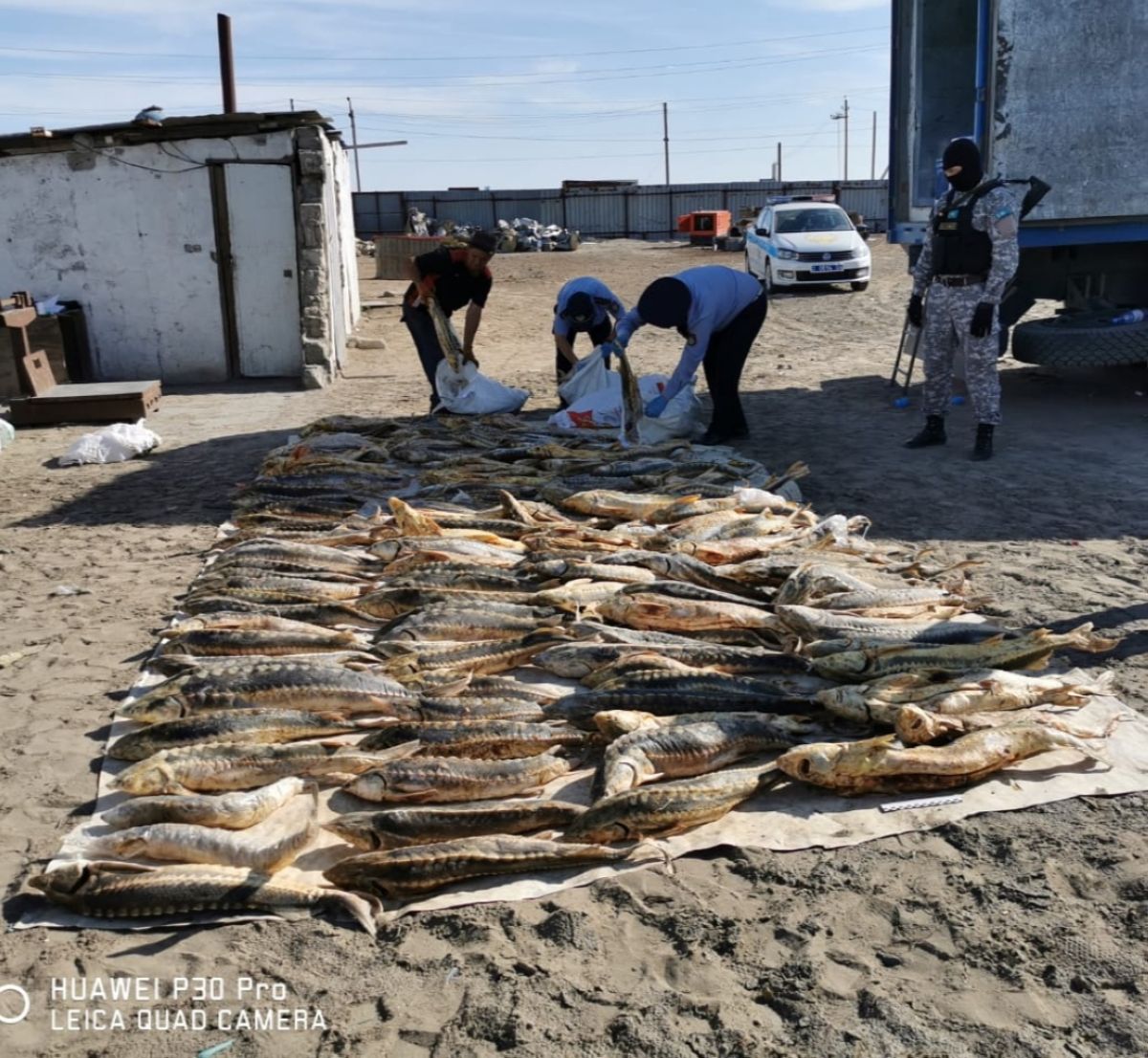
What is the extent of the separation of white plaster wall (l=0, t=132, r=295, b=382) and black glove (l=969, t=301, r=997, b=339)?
8.53 m

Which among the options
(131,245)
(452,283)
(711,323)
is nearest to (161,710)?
(711,323)

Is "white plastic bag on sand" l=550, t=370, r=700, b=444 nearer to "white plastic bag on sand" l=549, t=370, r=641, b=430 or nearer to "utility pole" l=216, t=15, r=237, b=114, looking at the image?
"white plastic bag on sand" l=549, t=370, r=641, b=430

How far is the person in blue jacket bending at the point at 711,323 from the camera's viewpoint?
8883 mm

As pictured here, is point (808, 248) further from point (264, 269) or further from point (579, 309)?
point (579, 309)

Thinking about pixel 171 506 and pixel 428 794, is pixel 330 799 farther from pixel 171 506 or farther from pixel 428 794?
pixel 171 506

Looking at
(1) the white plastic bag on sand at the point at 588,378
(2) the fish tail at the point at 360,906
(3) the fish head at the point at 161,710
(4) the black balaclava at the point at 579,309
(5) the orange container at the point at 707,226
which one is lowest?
(2) the fish tail at the point at 360,906

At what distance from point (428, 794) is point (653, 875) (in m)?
0.87

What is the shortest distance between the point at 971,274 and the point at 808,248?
14030 millimetres

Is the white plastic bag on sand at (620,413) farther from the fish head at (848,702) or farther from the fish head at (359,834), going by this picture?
the fish head at (359,834)

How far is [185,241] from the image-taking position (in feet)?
45.1

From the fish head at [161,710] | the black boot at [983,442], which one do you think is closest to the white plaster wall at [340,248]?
the black boot at [983,442]

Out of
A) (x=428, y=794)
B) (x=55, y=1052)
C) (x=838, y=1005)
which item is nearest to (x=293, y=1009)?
(x=55, y=1052)

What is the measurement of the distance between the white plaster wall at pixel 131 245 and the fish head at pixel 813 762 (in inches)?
447

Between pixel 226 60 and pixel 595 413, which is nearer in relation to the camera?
pixel 595 413
